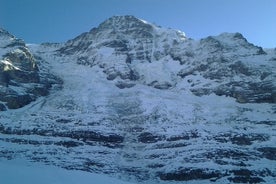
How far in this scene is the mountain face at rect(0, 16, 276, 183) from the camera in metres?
59.3

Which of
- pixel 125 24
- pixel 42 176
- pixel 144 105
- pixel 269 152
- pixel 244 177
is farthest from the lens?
pixel 125 24

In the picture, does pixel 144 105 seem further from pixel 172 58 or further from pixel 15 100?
pixel 172 58

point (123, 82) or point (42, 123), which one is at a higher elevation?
point (123, 82)

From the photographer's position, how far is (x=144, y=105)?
8150 cm

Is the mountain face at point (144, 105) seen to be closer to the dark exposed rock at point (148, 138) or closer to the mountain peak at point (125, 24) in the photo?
the dark exposed rock at point (148, 138)

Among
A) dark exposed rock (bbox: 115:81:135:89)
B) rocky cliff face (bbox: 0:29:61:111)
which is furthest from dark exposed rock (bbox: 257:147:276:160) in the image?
Answer: rocky cliff face (bbox: 0:29:61:111)

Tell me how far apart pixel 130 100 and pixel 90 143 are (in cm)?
2062

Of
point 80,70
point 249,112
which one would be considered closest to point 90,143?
point 249,112

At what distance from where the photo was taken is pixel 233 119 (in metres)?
72.2

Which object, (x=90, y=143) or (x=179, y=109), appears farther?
(x=179, y=109)

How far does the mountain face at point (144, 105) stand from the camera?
59.3 meters

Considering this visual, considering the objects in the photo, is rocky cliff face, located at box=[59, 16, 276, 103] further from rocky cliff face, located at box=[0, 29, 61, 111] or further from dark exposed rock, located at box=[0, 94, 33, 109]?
dark exposed rock, located at box=[0, 94, 33, 109]

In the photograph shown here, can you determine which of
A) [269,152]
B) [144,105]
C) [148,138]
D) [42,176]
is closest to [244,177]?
[269,152]

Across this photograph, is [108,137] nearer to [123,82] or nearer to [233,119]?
[233,119]
